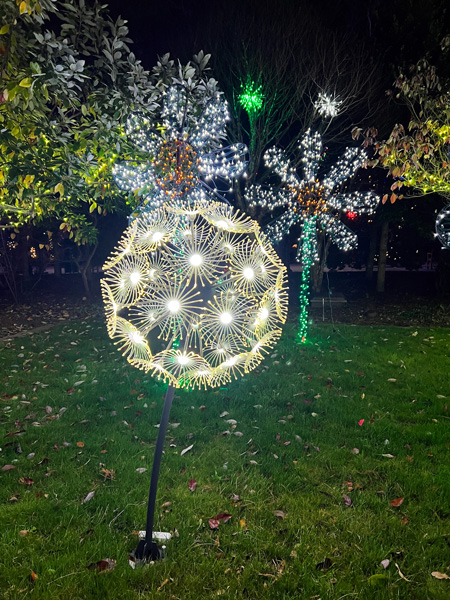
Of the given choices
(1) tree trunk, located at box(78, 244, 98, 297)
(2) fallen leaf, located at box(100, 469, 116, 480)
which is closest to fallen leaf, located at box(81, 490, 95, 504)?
(2) fallen leaf, located at box(100, 469, 116, 480)

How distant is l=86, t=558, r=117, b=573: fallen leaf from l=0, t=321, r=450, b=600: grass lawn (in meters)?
0.04

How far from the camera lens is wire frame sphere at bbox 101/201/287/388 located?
2283 mm

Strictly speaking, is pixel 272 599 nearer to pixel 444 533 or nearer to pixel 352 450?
pixel 444 533

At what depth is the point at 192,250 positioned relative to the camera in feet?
7.79

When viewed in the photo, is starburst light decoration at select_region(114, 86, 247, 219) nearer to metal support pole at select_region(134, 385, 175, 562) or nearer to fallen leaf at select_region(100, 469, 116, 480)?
fallen leaf at select_region(100, 469, 116, 480)

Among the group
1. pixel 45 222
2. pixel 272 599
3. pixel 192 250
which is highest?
pixel 45 222

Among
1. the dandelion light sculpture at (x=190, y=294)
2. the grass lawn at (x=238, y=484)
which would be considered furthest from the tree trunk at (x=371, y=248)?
the dandelion light sculpture at (x=190, y=294)

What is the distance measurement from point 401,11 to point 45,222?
13.9 meters

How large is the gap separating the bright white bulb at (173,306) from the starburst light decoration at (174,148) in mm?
3993

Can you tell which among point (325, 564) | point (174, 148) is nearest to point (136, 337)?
point (325, 564)

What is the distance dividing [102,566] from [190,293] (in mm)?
2116

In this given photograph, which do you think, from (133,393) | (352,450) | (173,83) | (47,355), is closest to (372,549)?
(352,450)

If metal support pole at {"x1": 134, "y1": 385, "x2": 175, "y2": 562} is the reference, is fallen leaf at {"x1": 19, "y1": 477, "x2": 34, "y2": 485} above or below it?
below

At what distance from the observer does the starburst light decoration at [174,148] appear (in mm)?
5961
